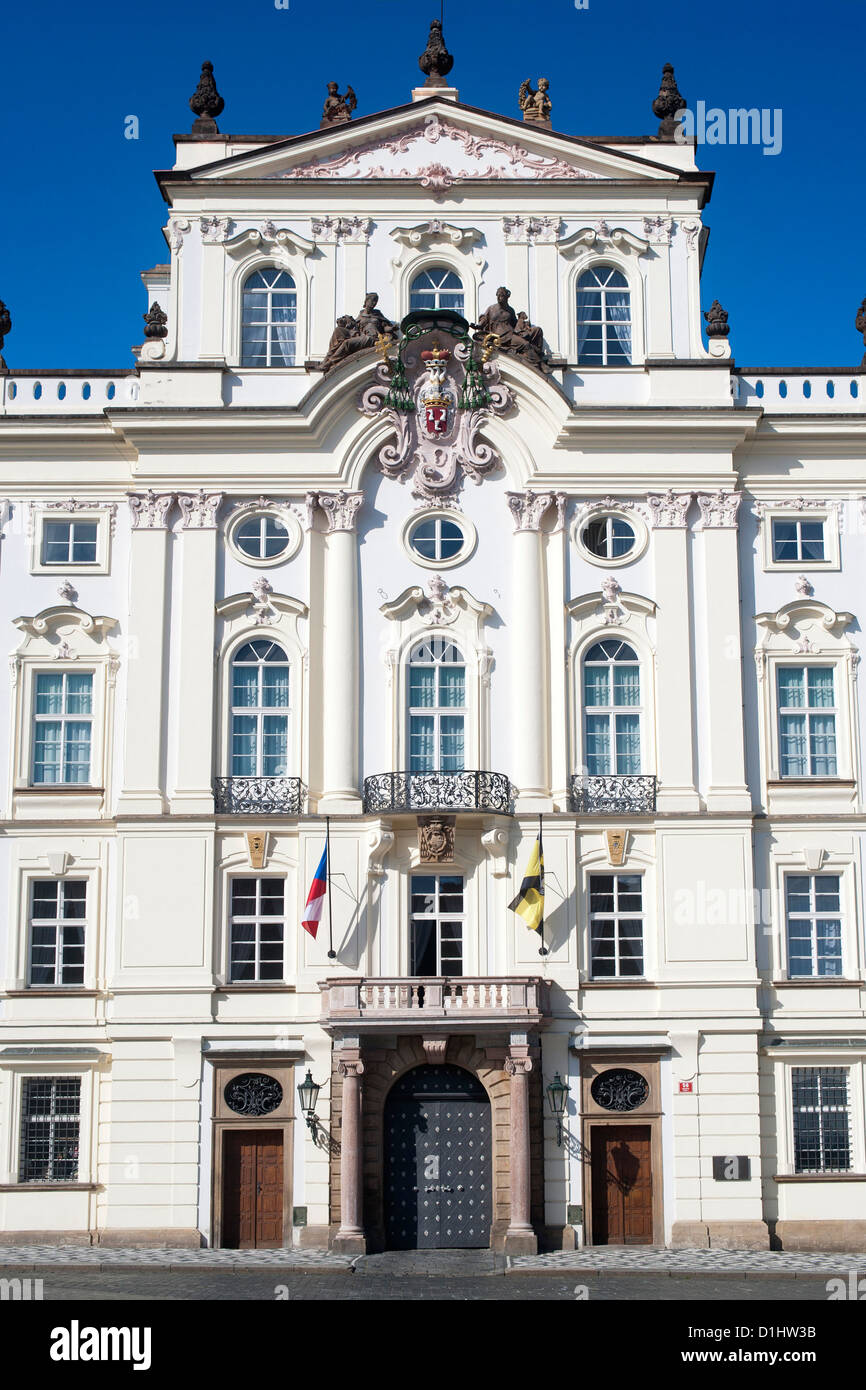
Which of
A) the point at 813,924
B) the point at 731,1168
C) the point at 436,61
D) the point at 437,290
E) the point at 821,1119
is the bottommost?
the point at 731,1168

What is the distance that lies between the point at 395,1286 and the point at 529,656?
1195 centimetres

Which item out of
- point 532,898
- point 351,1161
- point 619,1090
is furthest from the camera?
point 619,1090

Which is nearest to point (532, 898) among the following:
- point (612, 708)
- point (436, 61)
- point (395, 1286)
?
point (612, 708)

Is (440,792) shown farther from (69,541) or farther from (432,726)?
(69,541)

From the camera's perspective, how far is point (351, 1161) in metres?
30.2

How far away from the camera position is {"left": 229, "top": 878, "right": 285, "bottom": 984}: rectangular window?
→ 32.2m

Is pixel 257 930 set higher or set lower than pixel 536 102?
lower

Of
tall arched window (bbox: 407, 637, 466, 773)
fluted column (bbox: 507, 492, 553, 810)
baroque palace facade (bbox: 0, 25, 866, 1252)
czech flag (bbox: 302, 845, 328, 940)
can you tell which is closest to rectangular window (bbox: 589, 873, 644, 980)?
baroque palace facade (bbox: 0, 25, 866, 1252)

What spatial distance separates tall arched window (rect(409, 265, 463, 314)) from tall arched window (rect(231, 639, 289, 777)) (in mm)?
7736

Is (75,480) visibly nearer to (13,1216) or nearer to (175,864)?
(175,864)

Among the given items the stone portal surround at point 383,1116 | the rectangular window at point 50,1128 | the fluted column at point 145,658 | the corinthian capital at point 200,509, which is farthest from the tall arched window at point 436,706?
the rectangular window at point 50,1128

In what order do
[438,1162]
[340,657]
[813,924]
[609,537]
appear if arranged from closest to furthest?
[438,1162]
[813,924]
[340,657]
[609,537]

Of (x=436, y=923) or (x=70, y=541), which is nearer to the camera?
(x=436, y=923)

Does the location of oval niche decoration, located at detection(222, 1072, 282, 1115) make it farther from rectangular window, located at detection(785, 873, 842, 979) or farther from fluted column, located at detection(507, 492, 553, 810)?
rectangular window, located at detection(785, 873, 842, 979)
